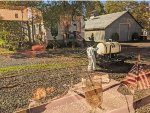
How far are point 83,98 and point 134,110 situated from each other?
66.9 inches

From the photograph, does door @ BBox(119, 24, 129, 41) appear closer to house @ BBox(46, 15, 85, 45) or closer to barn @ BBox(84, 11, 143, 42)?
barn @ BBox(84, 11, 143, 42)

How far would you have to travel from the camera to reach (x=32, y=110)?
21.9 feet

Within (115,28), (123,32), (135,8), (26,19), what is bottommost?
(123,32)

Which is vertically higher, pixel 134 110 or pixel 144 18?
pixel 144 18

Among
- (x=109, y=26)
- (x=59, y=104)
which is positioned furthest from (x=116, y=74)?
(x=109, y=26)

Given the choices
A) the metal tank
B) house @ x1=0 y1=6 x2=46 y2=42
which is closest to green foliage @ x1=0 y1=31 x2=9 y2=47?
house @ x1=0 y1=6 x2=46 y2=42

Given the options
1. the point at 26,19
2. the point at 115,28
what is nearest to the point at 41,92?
the point at 26,19

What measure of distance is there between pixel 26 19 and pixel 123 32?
15203 millimetres

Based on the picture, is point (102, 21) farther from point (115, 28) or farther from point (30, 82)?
point (30, 82)

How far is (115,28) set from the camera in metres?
38.6

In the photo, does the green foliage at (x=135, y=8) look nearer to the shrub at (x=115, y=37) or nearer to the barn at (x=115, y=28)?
the barn at (x=115, y=28)

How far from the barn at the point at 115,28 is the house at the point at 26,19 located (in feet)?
31.3

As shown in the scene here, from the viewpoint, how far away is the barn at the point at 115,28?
37969 mm

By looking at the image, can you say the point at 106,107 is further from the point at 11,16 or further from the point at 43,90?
the point at 11,16
